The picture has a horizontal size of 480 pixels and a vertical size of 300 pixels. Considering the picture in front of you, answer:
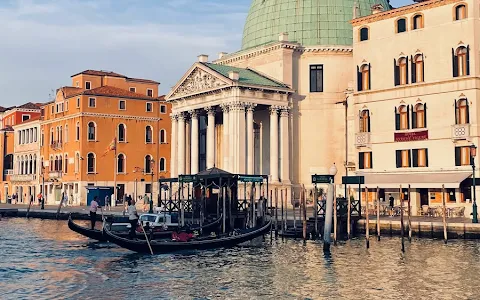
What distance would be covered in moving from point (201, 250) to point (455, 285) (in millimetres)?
10729

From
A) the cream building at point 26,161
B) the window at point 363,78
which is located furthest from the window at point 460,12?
the cream building at point 26,161

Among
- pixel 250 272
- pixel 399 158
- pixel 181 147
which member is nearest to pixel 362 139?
pixel 399 158

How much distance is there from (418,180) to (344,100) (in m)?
13.7

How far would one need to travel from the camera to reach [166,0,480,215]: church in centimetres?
3606

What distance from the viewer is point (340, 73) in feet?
165

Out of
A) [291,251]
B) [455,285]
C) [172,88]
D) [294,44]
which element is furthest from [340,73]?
[455,285]

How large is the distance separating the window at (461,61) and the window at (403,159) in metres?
4.95

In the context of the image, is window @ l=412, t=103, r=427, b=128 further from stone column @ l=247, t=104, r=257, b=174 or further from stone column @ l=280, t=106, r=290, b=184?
stone column @ l=247, t=104, r=257, b=174

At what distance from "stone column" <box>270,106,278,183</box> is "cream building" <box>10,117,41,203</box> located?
2603 centimetres

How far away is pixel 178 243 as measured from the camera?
25.6 meters

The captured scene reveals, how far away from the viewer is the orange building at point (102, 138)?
5838 centimetres

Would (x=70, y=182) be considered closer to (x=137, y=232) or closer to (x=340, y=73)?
(x=340, y=73)

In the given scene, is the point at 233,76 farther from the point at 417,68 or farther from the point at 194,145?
the point at 417,68

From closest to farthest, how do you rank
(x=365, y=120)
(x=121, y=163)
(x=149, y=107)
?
(x=365, y=120)
(x=121, y=163)
(x=149, y=107)
